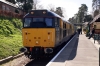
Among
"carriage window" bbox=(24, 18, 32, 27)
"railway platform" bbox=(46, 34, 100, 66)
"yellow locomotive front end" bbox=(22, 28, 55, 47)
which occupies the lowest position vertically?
"railway platform" bbox=(46, 34, 100, 66)

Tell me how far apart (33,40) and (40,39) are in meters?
0.48

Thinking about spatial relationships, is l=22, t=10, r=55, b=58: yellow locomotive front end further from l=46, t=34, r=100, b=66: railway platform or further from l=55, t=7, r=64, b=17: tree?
l=55, t=7, r=64, b=17: tree

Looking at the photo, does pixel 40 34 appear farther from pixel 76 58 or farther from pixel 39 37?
pixel 76 58

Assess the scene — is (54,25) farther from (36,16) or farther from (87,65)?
(87,65)

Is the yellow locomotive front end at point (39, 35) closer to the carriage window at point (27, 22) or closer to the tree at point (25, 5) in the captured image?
the carriage window at point (27, 22)

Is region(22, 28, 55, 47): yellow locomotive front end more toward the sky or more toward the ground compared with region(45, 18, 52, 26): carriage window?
more toward the ground

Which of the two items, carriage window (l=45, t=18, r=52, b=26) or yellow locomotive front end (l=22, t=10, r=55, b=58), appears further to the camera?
carriage window (l=45, t=18, r=52, b=26)

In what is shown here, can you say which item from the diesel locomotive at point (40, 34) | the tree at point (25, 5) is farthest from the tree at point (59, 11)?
the diesel locomotive at point (40, 34)

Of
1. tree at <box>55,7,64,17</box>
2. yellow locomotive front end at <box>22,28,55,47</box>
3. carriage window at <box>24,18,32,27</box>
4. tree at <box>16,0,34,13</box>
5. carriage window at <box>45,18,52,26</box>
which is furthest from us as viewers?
tree at <box>55,7,64,17</box>

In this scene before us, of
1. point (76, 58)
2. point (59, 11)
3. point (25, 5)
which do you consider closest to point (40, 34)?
point (76, 58)

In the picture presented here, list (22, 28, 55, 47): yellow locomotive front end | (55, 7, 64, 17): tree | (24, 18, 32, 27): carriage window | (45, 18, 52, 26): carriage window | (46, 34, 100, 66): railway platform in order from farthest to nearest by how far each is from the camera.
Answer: (55, 7, 64, 17): tree → (24, 18, 32, 27): carriage window → (45, 18, 52, 26): carriage window → (22, 28, 55, 47): yellow locomotive front end → (46, 34, 100, 66): railway platform

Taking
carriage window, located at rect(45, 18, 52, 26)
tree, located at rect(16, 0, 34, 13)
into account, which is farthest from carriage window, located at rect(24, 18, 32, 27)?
tree, located at rect(16, 0, 34, 13)

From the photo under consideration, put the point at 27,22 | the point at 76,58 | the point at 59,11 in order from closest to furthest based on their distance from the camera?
the point at 76,58, the point at 27,22, the point at 59,11

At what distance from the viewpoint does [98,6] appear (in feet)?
322
